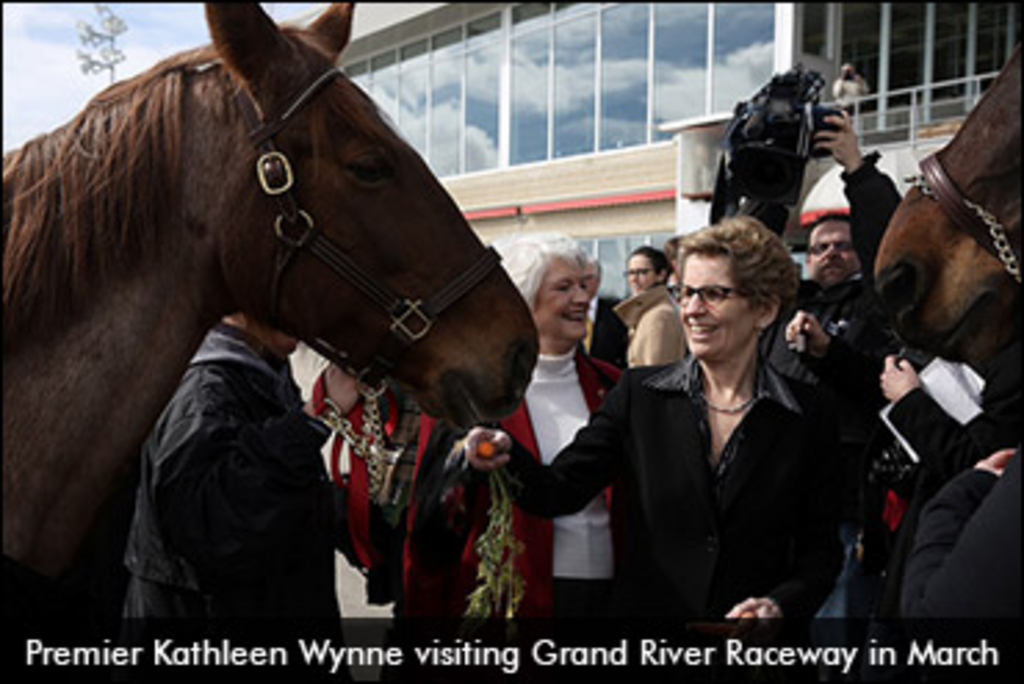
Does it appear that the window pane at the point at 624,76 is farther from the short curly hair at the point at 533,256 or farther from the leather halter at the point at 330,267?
the leather halter at the point at 330,267

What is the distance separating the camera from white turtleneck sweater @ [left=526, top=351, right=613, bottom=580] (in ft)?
8.41

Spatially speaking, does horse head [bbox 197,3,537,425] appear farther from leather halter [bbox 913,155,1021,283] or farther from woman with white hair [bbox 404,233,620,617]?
leather halter [bbox 913,155,1021,283]

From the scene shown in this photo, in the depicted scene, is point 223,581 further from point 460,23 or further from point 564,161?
point 460,23

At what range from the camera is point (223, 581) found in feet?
Result: 6.51

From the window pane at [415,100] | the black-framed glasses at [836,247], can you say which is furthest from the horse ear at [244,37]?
the window pane at [415,100]

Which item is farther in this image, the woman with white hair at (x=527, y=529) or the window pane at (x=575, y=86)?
the window pane at (x=575, y=86)

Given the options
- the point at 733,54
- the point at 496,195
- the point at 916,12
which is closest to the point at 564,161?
the point at 496,195

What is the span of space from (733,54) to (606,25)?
418 centimetres

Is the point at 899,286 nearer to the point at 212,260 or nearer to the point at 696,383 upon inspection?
the point at 696,383

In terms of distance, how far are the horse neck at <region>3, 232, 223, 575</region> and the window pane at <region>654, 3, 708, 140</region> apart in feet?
51.8

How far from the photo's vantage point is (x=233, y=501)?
1.89 metres

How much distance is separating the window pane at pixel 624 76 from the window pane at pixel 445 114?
508cm

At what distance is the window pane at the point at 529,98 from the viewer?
20.2 meters

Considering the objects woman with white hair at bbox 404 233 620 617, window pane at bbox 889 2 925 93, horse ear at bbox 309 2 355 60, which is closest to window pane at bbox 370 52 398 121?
window pane at bbox 889 2 925 93
